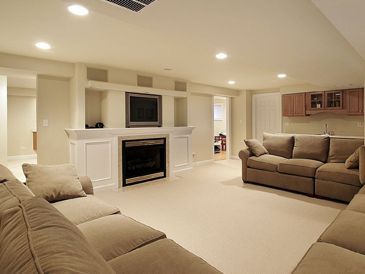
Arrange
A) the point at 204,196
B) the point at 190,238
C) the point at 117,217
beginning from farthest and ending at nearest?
1. the point at 204,196
2. the point at 190,238
3. the point at 117,217

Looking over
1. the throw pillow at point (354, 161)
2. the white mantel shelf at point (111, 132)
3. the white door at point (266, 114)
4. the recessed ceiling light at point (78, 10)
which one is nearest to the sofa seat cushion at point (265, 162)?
the throw pillow at point (354, 161)

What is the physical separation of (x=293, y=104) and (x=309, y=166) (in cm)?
321

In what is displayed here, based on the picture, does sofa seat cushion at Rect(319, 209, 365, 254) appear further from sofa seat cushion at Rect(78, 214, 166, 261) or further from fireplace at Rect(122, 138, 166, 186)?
fireplace at Rect(122, 138, 166, 186)

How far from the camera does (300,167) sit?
13.1ft

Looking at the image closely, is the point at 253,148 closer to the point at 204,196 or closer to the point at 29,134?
the point at 204,196

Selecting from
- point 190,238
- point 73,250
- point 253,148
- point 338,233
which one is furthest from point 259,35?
point 253,148

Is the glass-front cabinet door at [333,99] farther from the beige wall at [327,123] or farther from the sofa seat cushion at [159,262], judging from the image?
the sofa seat cushion at [159,262]

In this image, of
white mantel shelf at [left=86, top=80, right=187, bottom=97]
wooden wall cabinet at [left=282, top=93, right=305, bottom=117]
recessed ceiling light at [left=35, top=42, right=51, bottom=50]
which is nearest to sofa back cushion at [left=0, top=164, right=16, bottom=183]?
recessed ceiling light at [left=35, top=42, right=51, bottom=50]

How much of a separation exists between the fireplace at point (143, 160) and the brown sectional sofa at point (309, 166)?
5.80 feet

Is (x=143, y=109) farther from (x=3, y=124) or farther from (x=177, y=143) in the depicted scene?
(x=3, y=124)

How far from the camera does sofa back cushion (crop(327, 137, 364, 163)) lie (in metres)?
4.04

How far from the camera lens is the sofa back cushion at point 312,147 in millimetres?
4356

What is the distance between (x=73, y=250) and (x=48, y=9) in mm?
2322

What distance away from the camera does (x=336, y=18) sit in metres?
1.74
